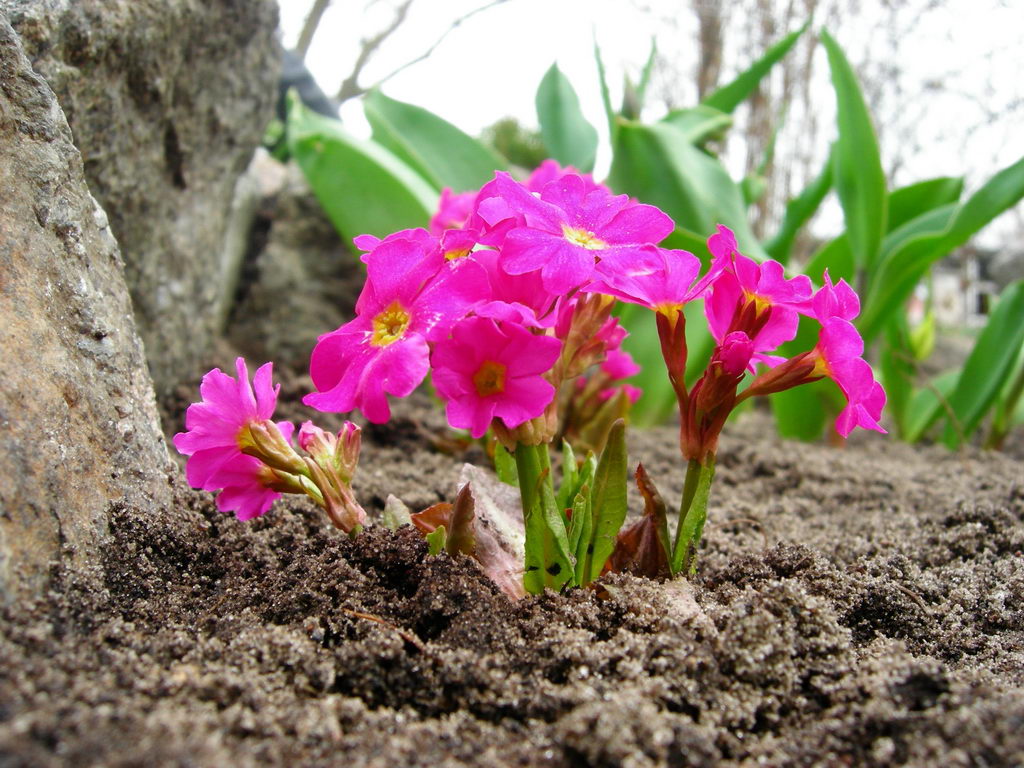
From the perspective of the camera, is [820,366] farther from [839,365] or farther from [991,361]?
[991,361]

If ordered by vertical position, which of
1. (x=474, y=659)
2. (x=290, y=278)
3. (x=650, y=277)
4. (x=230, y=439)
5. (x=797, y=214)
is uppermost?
(x=797, y=214)

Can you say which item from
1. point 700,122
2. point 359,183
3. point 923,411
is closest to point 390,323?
point 359,183

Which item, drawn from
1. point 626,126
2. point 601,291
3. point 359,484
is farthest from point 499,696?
point 626,126

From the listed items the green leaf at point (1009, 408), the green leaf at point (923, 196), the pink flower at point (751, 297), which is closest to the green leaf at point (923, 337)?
the green leaf at point (1009, 408)

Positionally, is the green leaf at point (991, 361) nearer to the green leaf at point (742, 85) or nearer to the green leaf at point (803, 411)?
the green leaf at point (803, 411)

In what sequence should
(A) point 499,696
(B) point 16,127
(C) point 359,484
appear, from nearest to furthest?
(A) point 499,696, (B) point 16,127, (C) point 359,484

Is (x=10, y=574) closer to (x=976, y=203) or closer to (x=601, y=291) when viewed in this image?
(x=601, y=291)

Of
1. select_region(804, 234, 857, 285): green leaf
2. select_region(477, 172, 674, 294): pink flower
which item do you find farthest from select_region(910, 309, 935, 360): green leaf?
select_region(477, 172, 674, 294): pink flower
